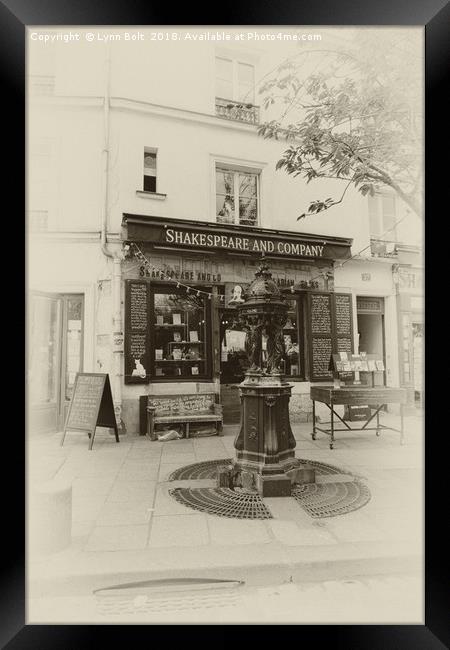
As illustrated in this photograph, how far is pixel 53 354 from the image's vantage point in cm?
460

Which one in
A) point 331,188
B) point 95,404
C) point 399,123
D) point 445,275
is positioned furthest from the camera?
point 331,188

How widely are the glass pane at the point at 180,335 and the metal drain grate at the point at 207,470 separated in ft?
6.96

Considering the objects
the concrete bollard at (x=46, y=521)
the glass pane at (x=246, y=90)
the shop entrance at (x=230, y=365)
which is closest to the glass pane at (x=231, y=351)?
the shop entrance at (x=230, y=365)

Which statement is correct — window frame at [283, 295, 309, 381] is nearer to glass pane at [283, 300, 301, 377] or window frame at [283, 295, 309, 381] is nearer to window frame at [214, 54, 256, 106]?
glass pane at [283, 300, 301, 377]

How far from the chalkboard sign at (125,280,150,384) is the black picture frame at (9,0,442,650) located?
385cm

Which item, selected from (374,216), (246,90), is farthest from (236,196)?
(374,216)

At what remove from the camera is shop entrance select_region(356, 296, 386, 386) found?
5780 millimetres

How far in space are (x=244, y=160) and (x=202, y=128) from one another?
0.82 meters

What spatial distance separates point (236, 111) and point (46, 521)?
5.96 meters

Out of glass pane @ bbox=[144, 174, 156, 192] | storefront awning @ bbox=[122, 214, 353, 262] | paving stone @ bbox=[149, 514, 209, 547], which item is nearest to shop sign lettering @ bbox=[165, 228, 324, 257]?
storefront awning @ bbox=[122, 214, 353, 262]

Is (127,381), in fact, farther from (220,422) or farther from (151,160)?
(151,160)

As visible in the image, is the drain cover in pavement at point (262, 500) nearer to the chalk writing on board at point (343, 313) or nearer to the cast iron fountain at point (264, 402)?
the cast iron fountain at point (264, 402)

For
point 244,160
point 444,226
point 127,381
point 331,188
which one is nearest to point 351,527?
point 444,226

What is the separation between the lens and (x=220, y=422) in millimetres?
6258
